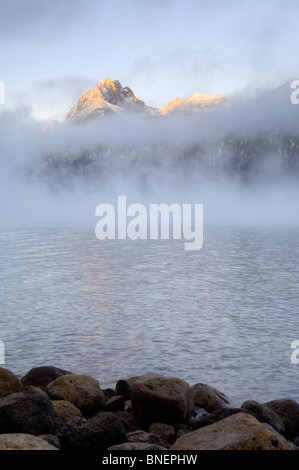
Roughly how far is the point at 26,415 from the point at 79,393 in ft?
10.4

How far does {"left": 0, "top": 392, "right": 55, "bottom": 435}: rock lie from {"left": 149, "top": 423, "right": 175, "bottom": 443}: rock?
2.35 metres

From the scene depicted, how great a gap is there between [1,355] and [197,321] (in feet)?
28.2

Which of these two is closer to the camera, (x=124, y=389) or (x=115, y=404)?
Answer: (x=115, y=404)

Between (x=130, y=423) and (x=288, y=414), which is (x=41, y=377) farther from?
(x=288, y=414)

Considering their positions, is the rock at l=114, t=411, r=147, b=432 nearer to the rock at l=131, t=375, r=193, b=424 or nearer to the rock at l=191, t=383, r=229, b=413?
the rock at l=131, t=375, r=193, b=424

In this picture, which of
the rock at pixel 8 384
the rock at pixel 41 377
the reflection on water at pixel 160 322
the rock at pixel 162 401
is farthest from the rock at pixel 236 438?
the rock at pixel 41 377

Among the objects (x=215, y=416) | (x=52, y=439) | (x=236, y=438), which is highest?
(x=236, y=438)

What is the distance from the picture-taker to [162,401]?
12.6 metres

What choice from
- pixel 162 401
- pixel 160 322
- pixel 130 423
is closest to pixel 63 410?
pixel 130 423

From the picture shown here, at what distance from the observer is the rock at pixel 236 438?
8367 millimetres

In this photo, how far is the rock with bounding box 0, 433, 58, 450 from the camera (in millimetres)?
8227

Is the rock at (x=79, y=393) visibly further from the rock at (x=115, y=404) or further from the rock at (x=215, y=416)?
the rock at (x=215, y=416)

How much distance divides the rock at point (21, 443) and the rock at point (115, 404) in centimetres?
535
